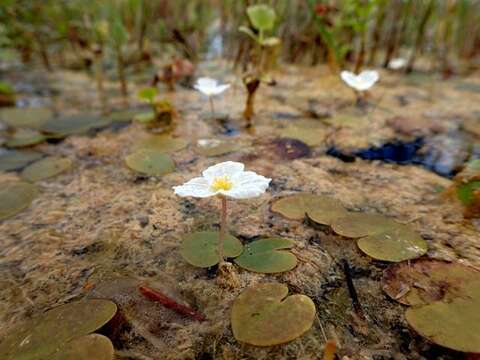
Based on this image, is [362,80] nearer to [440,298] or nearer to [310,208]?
[310,208]

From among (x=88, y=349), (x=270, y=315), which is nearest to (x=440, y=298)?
(x=270, y=315)

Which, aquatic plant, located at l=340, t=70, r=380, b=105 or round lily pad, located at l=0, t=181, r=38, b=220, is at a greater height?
aquatic plant, located at l=340, t=70, r=380, b=105

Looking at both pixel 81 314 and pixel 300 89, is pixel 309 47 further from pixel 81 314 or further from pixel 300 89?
pixel 81 314

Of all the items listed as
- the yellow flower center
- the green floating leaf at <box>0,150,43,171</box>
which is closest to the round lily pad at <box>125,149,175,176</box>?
the green floating leaf at <box>0,150,43,171</box>

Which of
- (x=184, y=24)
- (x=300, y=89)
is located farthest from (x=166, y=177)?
(x=184, y=24)

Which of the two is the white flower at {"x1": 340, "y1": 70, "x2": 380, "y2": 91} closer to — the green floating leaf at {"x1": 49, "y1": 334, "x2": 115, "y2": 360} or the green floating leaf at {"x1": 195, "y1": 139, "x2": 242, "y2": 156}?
the green floating leaf at {"x1": 195, "y1": 139, "x2": 242, "y2": 156}
